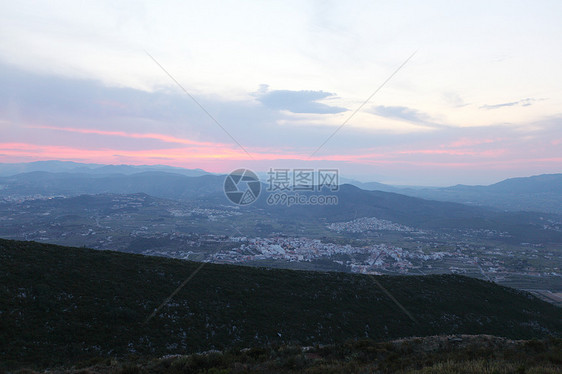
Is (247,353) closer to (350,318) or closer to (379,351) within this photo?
(379,351)

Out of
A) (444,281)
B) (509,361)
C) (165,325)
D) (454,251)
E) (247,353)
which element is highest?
(509,361)

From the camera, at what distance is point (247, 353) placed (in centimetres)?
1205

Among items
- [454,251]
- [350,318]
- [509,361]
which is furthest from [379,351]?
[454,251]

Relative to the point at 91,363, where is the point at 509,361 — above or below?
above

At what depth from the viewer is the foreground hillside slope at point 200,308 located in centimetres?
1396

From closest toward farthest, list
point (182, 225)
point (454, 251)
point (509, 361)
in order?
point (509, 361)
point (454, 251)
point (182, 225)

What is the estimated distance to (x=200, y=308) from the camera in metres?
19.1

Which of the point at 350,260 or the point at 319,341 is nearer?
the point at 319,341

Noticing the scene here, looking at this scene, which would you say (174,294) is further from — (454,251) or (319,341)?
(454,251)

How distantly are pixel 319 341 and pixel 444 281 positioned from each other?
2341cm

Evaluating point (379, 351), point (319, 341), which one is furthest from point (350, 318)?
point (379, 351)

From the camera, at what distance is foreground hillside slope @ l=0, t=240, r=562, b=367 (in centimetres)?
1396

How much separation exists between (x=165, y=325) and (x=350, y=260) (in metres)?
65.1

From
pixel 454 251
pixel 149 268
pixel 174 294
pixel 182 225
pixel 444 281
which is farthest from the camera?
pixel 182 225
